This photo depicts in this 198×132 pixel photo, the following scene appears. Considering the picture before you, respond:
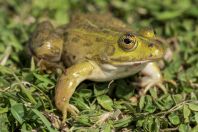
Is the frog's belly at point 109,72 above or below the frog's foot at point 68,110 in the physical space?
above

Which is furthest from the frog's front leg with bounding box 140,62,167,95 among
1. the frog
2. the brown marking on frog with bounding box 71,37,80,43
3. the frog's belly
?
the brown marking on frog with bounding box 71,37,80,43

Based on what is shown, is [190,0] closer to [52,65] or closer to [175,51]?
[175,51]

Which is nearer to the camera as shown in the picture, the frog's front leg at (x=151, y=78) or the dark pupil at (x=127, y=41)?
the dark pupil at (x=127, y=41)

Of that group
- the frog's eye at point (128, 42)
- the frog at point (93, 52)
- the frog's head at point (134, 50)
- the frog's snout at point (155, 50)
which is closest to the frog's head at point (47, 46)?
the frog at point (93, 52)

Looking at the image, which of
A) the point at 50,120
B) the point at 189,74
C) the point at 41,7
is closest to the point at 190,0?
the point at 189,74

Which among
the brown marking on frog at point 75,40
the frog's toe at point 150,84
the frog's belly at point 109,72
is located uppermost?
the brown marking on frog at point 75,40

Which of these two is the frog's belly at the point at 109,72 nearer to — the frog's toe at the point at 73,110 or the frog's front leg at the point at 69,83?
the frog's front leg at the point at 69,83

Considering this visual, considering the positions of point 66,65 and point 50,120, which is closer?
point 50,120
